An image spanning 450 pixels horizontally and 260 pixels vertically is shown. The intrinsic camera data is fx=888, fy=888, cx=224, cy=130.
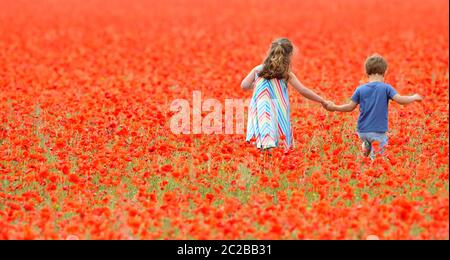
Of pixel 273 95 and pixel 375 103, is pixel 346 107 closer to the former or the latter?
pixel 375 103

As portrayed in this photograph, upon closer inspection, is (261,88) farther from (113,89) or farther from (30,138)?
(113,89)

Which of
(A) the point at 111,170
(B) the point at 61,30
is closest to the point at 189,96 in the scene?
(A) the point at 111,170

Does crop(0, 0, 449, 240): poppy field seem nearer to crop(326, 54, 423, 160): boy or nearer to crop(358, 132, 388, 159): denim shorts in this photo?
crop(358, 132, 388, 159): denim shorts

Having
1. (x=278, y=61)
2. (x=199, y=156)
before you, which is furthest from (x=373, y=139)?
(x=199, y=156)

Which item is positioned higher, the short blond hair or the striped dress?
the short blond hair

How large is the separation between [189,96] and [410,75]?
11.9 ft

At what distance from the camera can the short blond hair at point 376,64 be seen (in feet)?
25.8

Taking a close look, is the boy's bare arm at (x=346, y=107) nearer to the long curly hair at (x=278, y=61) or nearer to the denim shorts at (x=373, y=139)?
the denim shorts at (x=373, y=139)

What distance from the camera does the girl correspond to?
27.6ft

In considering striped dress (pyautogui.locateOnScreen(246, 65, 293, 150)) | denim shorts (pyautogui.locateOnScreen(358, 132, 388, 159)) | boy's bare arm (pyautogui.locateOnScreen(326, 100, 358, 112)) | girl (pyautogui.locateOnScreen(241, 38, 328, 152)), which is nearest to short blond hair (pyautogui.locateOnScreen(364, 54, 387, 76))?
boy's bare arm (pyautogui.locateOnScreen(326, 100, 358, 112))

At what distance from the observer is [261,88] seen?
855 cm

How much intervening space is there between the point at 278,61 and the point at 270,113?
1.66 ft

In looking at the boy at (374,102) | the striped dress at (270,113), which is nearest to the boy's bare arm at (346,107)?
the boy at (374,102)

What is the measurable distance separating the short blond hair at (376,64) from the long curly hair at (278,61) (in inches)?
33.6
